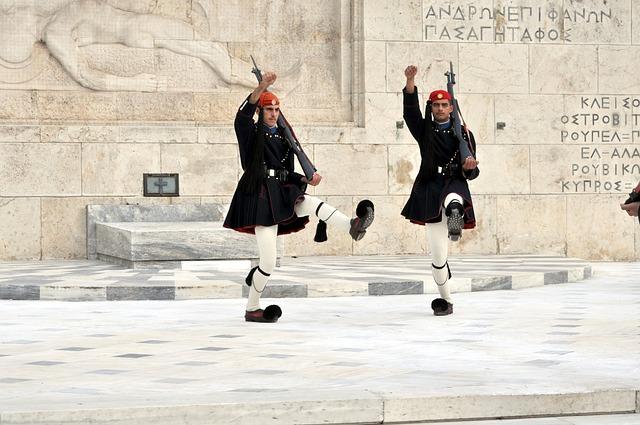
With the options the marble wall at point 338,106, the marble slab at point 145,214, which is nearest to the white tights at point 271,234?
the marble slab at point 145,214

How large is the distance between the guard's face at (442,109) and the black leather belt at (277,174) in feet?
4.64

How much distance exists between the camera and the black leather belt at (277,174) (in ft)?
32.4

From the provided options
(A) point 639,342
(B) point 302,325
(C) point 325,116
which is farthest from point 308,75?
(A) point 639,342

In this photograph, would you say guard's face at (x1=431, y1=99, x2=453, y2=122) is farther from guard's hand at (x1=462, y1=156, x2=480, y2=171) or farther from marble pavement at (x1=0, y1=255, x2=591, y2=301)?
marble pavement at (x1=0, y1=255, x2=591, y2=301)

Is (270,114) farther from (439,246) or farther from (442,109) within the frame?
(439,246)

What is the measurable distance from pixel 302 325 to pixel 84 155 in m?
8.09

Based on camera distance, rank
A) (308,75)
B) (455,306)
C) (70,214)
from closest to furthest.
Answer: (455,306) → (70,214) → (308,75)

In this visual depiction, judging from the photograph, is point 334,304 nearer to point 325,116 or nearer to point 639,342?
point 639,342

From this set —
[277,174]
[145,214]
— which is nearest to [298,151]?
[277,174]

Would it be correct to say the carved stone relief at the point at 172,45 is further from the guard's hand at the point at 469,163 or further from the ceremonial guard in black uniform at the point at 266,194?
the guard's hand at the point at 469,163

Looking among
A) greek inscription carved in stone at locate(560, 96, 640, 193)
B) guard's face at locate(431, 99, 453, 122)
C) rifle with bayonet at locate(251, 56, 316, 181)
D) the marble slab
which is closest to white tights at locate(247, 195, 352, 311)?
rifle with bayonet at locate(251, 56, 316, 181)

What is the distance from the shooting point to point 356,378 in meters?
6.78

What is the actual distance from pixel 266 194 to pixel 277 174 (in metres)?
0.23

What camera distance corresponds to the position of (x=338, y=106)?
59.7ft
